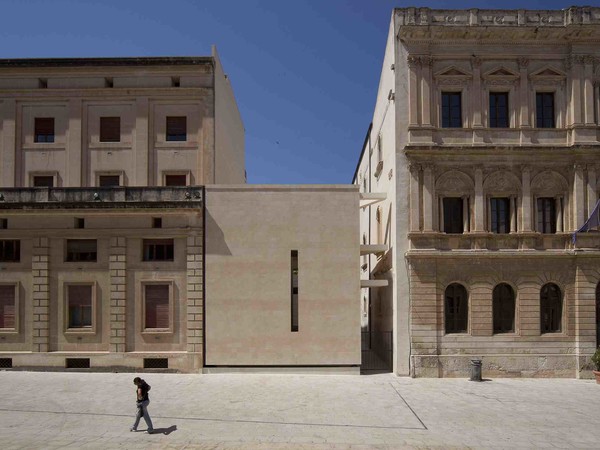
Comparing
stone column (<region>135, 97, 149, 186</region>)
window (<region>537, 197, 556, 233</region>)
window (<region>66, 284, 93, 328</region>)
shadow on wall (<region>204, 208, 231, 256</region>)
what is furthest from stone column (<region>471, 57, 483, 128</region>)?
window (<region>66, 284, 93, 328</region>)

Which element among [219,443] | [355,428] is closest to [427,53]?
[355,428]

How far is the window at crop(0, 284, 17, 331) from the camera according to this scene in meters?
23.2

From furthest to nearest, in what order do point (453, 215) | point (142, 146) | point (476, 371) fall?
point (142, 146) < point (453, 215) < point (476, 371)

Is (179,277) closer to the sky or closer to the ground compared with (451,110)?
closer to the ground

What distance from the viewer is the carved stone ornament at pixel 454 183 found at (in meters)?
22.6

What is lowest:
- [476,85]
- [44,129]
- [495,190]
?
[495,190]

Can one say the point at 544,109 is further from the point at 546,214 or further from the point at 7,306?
the point at 7,306

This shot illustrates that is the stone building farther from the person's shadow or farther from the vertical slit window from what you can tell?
the person's shadow

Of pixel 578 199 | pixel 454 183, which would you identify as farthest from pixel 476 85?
pixel 578 199

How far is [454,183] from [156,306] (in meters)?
15.2

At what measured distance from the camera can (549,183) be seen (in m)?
22.7

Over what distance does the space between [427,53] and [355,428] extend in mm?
16901

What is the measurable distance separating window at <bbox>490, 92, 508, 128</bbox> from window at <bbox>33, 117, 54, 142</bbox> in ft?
72.0

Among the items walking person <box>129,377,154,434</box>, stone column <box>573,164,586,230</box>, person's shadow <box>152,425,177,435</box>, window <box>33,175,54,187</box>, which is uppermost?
window <box>33,175,54,187</box>
